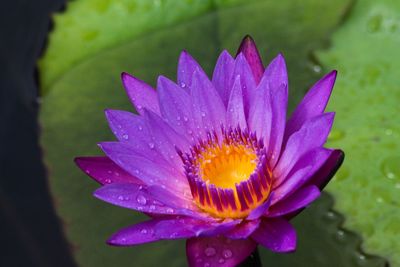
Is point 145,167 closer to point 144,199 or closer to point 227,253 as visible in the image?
point 144,199

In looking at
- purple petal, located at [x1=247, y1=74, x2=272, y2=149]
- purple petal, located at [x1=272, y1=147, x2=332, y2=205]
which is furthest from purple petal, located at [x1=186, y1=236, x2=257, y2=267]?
purple petal, located at [x1=247, y1=74, x2=272, y2=149]

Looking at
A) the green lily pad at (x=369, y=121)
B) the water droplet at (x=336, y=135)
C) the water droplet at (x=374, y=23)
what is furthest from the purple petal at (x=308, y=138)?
the water droplet at (x=374, y=23)

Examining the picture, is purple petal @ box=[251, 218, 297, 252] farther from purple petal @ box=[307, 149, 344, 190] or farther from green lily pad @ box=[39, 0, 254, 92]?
green lily pad @ box=[39, 0, 254, 92]

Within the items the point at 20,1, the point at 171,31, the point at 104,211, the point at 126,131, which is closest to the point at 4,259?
the point at 104,211

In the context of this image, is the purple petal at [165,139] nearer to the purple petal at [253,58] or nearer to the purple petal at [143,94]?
the purple petal at [143,94]

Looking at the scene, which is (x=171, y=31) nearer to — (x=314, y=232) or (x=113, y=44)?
(x=113, y=44)

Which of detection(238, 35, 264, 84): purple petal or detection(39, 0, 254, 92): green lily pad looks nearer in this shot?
detection(238, 35, 264, 84): purple petal
